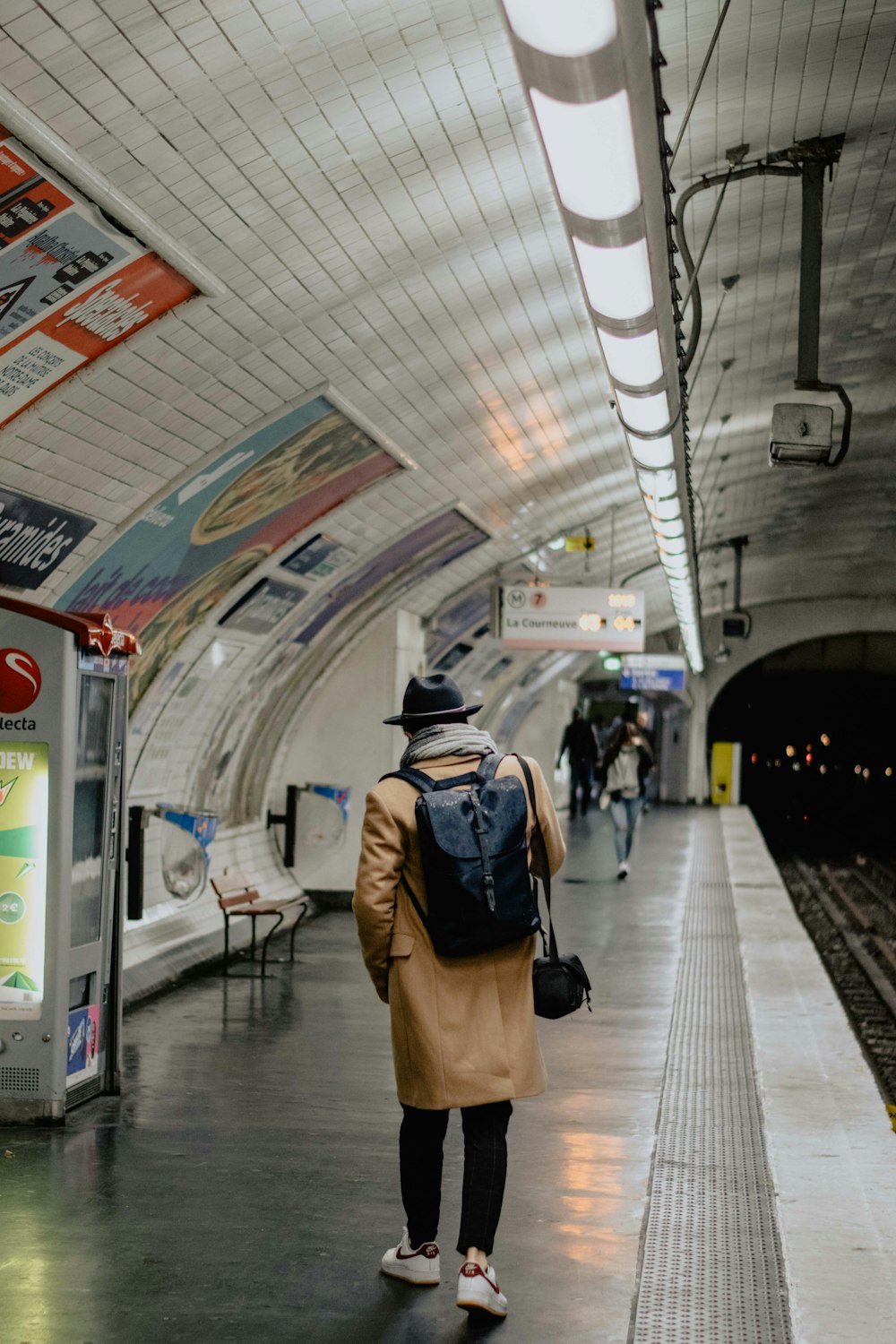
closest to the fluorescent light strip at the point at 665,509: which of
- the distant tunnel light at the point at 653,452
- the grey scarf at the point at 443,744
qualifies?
the distant tunnel light at the point at 653,452

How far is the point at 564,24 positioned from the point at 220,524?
5.76m

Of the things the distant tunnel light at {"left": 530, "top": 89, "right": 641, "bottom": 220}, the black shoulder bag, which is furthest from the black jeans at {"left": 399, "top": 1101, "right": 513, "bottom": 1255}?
the distant tunnel light at {"left": 530, "top": 89, "right": 641, "bottom": 220}

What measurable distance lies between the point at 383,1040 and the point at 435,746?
12.1ft

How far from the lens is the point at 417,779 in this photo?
4137 millimetres

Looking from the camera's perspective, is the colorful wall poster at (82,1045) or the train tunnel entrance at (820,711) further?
the train tunnel entrance at (820,711)

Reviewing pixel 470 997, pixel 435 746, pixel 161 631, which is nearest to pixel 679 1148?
pixel 470 997

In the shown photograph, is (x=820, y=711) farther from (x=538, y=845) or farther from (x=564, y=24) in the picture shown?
(x=564, y=24)

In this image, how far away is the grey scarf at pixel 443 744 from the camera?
13.9 ft

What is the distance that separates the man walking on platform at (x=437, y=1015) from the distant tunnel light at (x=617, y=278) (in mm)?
1603

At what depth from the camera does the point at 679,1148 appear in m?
5.54

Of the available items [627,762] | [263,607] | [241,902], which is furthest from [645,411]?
[627,762]

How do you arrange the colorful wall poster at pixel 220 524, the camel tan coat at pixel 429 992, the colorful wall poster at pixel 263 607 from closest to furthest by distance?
the camel tan coat at pixel 429 992 < the colorful wall poster at pixel 220 524 < the colorful wall poster at pixel 263 607

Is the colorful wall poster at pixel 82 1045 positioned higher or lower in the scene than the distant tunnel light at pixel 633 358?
lower

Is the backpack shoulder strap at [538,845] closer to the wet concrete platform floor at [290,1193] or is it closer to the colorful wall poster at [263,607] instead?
the wet concrete platform floor at [290,1193]
